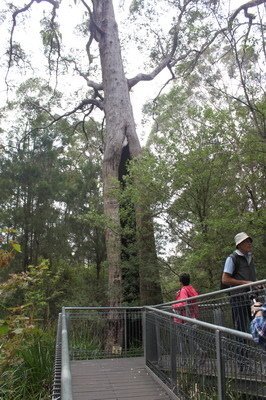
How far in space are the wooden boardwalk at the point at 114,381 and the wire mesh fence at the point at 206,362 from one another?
0.24m

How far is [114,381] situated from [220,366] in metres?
3.26

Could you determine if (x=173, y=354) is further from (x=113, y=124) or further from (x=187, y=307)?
(x=113, y=124)

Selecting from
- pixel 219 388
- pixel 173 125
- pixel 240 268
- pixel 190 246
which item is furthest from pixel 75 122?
pixel 219 388

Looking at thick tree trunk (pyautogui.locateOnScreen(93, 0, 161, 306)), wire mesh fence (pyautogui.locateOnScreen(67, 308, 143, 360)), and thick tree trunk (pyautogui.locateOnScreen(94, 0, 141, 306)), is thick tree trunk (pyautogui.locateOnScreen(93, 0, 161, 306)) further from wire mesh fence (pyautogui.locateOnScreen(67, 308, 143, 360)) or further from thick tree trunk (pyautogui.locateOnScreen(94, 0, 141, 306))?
wire mesh fence (pyautogui.locateOnScreen(67, 308, 143, 360))

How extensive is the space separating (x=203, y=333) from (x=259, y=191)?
8.64 metres

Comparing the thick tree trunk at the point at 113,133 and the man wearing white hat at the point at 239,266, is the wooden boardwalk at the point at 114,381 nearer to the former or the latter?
the man wearing white hat at the point at 239,266

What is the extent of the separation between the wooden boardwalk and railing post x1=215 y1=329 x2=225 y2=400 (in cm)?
209

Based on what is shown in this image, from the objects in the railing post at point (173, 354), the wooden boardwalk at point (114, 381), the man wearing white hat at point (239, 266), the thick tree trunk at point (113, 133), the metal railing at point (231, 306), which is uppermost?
the thick tree trunk at point (113, 133)

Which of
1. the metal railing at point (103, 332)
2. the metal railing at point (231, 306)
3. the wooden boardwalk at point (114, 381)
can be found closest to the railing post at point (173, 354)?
the wooden boardwalk at point (114, 381)

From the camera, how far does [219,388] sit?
348 cm

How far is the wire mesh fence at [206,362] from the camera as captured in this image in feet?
9.96

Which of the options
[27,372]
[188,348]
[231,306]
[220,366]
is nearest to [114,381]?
[27,372]

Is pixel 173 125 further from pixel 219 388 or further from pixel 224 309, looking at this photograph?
pixel 219 388

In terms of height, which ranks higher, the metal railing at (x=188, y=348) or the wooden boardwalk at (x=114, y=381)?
the metal railing at (x=188, y=348)
